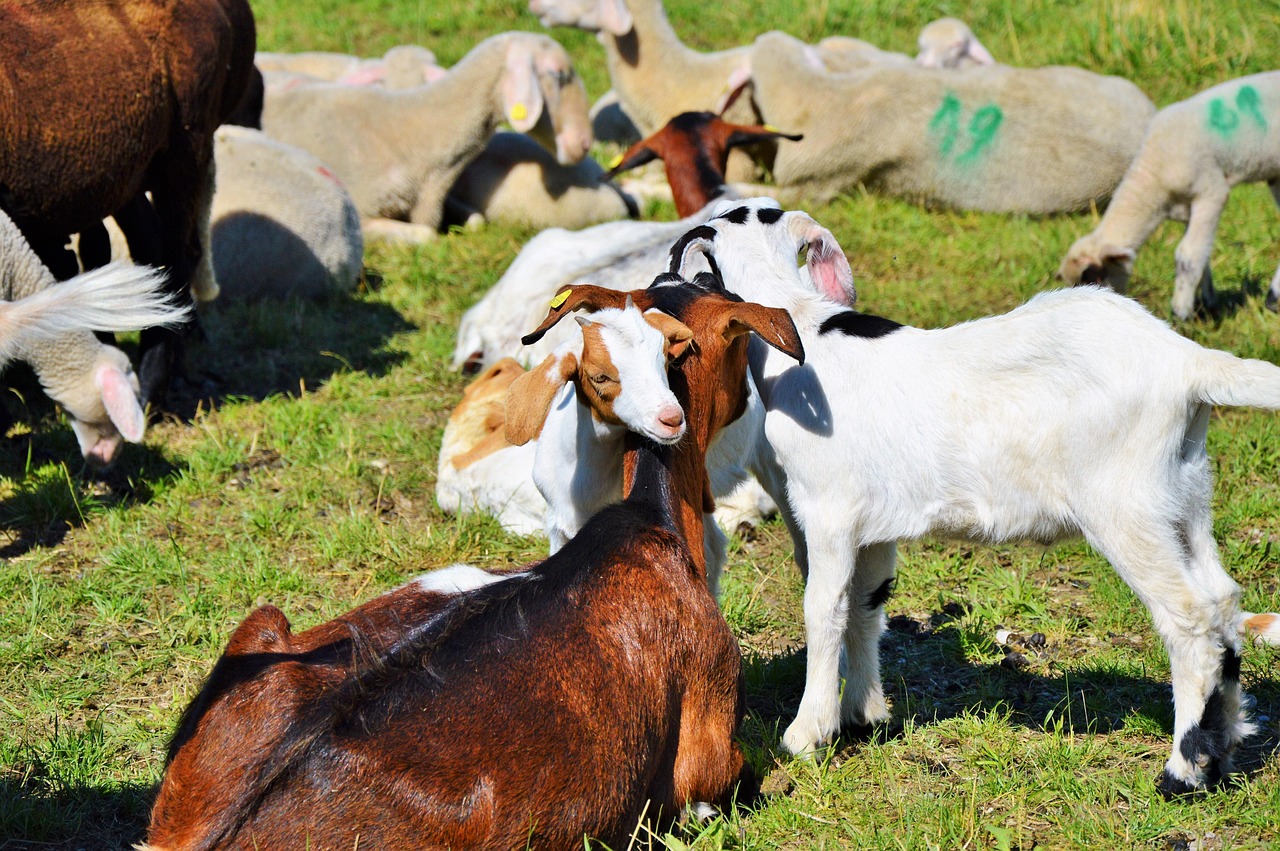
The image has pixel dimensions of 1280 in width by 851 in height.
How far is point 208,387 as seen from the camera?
705 centimetres

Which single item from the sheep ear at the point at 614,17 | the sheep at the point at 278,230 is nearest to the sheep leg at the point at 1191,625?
the sheep at the point at 278,230

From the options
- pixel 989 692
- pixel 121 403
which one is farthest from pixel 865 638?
pixel 121 403

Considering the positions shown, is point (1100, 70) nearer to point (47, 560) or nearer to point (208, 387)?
point (208, 387)

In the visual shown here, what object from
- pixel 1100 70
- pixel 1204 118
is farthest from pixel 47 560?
pixel 1100 70

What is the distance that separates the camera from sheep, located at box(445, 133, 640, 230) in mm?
9594

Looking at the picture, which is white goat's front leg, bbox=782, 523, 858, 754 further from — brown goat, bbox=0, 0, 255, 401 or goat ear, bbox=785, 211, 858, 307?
brown goat, bbox=0, 0, 255, 401

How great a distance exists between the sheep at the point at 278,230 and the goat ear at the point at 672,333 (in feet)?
17.0

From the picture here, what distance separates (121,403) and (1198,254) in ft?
18.5

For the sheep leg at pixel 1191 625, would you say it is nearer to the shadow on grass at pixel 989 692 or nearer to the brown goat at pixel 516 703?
the shadow on grass at pixel 989 692

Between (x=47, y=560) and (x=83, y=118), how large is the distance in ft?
6.41

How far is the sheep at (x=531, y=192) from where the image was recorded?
959 centimetres

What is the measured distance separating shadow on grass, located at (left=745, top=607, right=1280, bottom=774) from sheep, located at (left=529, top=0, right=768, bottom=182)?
6.81 meters

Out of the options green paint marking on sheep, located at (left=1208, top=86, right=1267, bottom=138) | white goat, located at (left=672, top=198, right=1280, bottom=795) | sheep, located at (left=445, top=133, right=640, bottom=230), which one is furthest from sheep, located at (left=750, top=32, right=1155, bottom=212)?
white goat, located at (left=672, top=198, right=1280, bottom=795)

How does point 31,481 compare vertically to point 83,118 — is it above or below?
below
